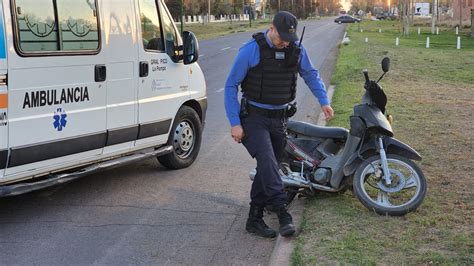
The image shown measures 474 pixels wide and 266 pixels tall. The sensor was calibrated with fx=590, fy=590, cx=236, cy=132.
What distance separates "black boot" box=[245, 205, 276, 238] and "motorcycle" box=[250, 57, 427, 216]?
53 cm

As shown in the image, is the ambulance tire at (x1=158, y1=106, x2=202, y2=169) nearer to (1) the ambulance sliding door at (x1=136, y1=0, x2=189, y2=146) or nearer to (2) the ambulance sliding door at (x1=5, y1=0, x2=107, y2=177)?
(1) the ambulance sliding door at (x1=136, y1=0, x2=189, y2=146)

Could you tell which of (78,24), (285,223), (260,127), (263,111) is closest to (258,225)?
(285,223)

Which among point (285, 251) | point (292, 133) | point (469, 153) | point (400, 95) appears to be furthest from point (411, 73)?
point (285, 251)

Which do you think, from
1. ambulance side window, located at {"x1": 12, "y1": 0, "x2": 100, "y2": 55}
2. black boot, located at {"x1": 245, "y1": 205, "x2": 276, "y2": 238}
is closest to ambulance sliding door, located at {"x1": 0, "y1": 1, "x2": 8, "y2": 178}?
ambulance side window, located at {"x1": 12, "y1": 0, "x2": 100, "y2": 55}

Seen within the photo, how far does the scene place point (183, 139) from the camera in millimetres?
7379

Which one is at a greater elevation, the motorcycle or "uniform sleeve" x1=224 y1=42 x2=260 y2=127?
"uniform sleeve" x1=224 y1=42 x2=260 y2=127

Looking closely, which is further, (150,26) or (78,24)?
(150,26)

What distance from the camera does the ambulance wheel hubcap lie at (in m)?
7.29

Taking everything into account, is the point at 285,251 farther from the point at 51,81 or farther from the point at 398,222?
the point at 51,81

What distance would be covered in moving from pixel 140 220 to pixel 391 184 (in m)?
2.32

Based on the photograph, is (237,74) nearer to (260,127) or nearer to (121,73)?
(260,127)

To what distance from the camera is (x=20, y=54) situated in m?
4.96

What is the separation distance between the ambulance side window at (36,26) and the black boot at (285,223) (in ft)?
8.19

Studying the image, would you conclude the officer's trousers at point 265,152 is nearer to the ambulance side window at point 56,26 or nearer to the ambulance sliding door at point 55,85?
the ambulance sliding door at point 55,85
